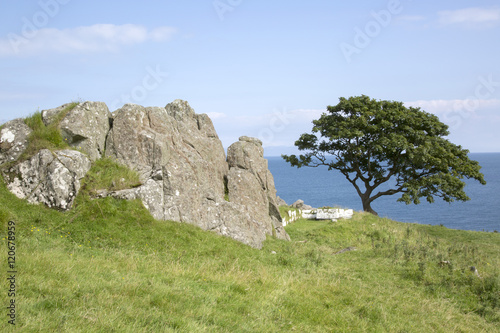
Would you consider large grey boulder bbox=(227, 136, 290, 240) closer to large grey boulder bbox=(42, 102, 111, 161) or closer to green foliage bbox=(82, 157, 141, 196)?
green foliage bbox=(82, 157, 141, 196)

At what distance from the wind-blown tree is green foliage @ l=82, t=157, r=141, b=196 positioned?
24.0m

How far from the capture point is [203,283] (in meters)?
10.6

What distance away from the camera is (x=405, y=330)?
1027 cm

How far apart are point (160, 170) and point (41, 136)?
525cm

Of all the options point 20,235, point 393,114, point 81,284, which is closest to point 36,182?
point 20,235

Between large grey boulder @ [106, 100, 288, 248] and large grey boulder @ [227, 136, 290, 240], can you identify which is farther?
large grey boulder @ [227, 136, 290, 240]

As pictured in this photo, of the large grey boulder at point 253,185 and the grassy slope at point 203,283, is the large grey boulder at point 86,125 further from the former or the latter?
the large grey boulder at point 253,185

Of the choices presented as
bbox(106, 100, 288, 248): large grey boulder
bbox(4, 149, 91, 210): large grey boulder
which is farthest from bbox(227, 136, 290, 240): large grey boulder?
bbox(4, 149, 91, 210): large grey boulder

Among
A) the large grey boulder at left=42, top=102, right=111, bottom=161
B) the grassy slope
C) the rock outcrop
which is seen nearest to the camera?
the grassy slope

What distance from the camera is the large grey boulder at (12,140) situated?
54.2 ft

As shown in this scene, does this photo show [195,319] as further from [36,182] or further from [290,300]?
[36,182]

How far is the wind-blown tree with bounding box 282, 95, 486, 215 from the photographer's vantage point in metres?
35.6

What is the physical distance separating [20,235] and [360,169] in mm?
35123

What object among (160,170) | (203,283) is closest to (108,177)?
(160,170)
